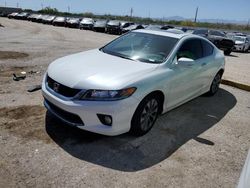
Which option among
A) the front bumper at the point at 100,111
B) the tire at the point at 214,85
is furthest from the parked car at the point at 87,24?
the front bumper at the point at 100,111

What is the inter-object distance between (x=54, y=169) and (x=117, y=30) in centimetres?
2917

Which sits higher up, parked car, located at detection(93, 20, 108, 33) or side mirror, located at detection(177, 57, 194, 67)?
side mirror, located at detection(177, 57, 194, 67)

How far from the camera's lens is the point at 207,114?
5.84 metres

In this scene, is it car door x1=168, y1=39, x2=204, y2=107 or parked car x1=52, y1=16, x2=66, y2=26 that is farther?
parked car x1=52, y1=16, x2=66, y2=26

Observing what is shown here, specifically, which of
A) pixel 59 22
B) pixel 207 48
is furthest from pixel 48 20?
pixel 207 48

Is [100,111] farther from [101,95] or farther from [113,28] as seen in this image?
[113,28]

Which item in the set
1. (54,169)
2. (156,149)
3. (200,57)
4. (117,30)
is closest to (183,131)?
(156,149)

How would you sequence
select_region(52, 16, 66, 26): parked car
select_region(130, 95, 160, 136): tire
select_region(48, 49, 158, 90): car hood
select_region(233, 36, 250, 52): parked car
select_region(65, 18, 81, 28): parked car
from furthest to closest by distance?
select_region(52, 16, 66, 26): parked car, select_region(65, 18, 81, 28): parked car, select_region(233, 36, 250, 52): parked car, select_region(130, 95, 160, 136): tire, select_region(48, 49, 158, 90): car hood

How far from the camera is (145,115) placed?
14.5 feet

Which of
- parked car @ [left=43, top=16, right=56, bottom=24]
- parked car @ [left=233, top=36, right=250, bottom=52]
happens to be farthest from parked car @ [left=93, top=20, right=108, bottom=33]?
parked car @ [left=233, top=36, right=250, bottom=52]

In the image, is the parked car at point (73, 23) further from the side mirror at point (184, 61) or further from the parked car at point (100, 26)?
the side mirror at point (184, 61)

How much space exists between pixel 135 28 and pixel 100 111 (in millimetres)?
28319

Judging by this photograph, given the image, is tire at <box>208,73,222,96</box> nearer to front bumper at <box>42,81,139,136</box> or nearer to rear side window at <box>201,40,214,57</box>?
rear side window at <box>201,40,214,57</box>

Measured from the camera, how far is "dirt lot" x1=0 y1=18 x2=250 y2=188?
11.2ft
